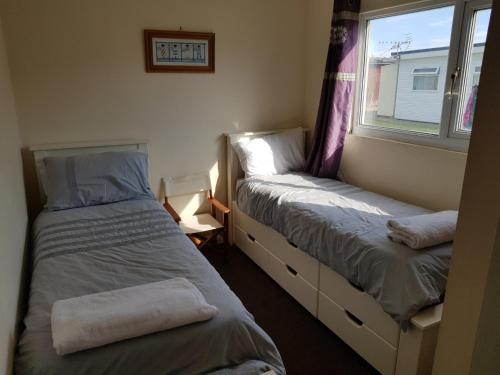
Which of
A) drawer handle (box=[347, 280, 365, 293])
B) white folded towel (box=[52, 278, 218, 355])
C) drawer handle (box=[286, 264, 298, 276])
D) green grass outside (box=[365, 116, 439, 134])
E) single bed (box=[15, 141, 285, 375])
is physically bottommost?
drawer handle (box=[286, 264, 298, 276])

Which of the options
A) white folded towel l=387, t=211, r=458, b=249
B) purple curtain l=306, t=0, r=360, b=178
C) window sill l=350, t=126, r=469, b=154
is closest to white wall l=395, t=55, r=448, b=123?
window sill l=350, t=126, r=469, b=154

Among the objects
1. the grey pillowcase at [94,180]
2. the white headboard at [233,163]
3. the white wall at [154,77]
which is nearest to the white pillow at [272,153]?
the white headboard at [233,163]

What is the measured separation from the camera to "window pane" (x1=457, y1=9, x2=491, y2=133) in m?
2.20

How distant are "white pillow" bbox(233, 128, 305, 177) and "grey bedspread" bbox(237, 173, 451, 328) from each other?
11 centimetres

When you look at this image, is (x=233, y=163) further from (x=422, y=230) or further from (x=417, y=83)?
(x=422, y=230)

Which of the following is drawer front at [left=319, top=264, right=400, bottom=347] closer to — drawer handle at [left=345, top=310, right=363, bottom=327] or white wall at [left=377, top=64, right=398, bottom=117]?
drawer handle at [left=345, top=310, right=363, bottom=327]

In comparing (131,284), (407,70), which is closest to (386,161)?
(407,70)

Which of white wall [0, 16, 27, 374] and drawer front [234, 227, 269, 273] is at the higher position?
white wall [0, 16, 27, 374]

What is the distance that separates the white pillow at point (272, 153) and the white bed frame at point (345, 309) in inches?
5.5

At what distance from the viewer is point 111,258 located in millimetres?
1853

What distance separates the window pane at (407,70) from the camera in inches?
96.7

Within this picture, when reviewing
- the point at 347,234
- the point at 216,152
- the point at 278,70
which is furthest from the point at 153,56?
the point at 347,234

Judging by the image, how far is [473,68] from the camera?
7.44ft

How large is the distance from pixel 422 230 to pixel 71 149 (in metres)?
2.36
